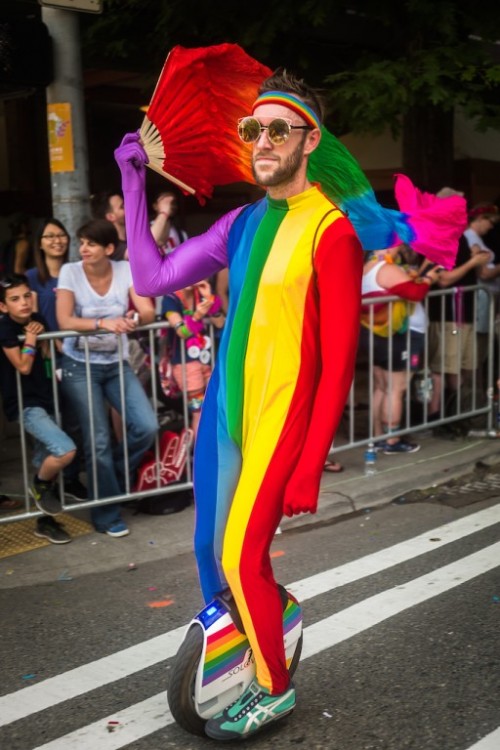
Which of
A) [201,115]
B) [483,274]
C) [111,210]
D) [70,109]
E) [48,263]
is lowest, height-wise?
[483,274]

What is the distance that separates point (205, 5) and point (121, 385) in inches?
150

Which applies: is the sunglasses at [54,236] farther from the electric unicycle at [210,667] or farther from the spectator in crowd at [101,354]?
the electric unicycle at [210,667]

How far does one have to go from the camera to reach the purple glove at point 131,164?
131 inches

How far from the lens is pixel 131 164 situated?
3336 millimetres

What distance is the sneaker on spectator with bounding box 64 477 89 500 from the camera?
6391 mm

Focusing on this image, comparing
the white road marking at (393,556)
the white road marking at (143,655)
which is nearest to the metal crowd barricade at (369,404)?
the white road marking at (393,556)

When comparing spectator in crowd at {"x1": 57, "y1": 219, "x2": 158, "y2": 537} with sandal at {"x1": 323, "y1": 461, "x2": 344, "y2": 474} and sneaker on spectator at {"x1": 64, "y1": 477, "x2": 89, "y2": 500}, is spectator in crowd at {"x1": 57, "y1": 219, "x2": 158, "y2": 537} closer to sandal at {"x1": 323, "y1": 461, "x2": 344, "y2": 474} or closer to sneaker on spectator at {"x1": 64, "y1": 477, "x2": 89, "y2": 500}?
sneaker on spectator at {"x1": 64, "y1": 477, "x2": 89, "y2": 500}

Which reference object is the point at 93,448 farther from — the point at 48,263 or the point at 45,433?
the point at 48,263

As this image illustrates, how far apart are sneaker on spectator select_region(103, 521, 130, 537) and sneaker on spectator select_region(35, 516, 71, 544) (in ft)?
0.79

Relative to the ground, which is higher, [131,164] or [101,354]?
[131,164]

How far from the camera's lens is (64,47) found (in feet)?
20.8

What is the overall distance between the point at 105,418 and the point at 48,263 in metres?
1.23

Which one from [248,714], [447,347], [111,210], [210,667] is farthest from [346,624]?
[111,210]

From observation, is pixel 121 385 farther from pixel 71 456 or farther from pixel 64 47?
pixel 64 47
